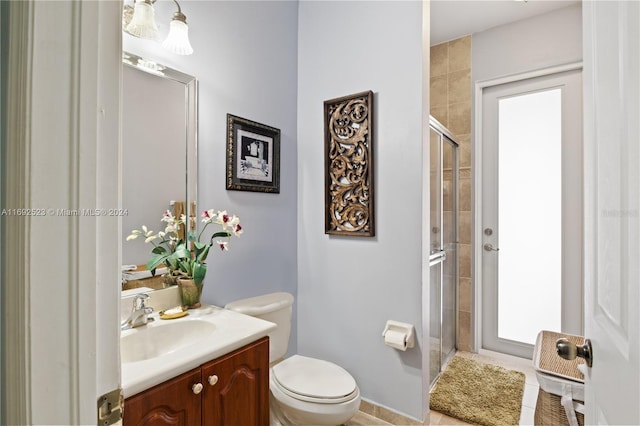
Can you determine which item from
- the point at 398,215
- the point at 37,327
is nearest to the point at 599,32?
the point at 37,327

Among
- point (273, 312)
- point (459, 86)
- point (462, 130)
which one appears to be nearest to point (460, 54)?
point (459, 86)

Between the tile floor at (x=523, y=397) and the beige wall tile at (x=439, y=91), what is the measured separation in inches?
88.0

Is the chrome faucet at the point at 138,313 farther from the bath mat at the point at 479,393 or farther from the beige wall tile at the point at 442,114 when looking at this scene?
the beige wall tile at the point at 442,114

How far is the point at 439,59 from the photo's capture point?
9.78 feet

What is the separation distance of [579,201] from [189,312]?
8.97ft

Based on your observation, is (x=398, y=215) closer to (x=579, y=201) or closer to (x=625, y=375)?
(x=625, y=375)

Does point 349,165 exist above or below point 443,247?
above

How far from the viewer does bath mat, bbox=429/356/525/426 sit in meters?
1.91

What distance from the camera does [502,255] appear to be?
8.94ft

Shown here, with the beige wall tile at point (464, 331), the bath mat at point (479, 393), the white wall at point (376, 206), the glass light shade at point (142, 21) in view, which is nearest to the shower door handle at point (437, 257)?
the white wall at point (376, 206)

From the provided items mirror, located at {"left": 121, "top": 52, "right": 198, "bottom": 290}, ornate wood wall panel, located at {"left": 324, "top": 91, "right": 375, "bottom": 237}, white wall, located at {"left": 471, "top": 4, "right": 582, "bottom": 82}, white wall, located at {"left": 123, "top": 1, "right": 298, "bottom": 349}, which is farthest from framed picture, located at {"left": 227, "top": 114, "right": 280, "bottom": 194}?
white wall, located at {"left": 471, "top": 4, "right": 582, "bottom": 82}

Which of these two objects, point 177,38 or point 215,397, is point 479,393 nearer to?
point 215,397

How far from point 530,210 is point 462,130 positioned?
867 mm

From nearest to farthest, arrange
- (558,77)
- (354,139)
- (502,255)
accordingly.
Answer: (354,139), (558,77), (502,255)
